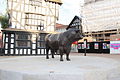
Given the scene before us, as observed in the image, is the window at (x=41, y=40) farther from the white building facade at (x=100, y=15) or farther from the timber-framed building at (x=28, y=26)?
the white building facade at (x=100, y=15)

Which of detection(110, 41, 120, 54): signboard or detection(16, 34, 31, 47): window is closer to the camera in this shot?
detection(16, 34, 31, 47): window

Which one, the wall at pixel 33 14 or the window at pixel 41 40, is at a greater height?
the wall at pixel 33 14

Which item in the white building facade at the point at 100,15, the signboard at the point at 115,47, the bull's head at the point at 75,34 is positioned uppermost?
the white building facade at the point at 100,15

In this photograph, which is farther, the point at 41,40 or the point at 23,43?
the point at 41,40

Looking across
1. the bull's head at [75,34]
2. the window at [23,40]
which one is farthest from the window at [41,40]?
the bull's head at [75,34]

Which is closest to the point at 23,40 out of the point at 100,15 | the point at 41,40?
the point at 41,40

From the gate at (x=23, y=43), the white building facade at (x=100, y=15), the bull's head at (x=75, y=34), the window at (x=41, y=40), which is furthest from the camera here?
the white building facade at (x=100, y=15)

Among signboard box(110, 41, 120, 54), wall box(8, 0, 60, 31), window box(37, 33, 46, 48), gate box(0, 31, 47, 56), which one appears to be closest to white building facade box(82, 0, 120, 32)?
signboard box(110, 41, 120, 54)

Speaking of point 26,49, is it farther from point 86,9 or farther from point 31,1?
point 86,9

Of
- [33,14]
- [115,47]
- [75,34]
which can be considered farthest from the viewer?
[115,47]

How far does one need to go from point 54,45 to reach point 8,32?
9.01m

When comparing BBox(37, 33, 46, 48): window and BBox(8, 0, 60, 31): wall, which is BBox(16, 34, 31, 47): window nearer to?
BBox(8, 0, 60, 31): wall

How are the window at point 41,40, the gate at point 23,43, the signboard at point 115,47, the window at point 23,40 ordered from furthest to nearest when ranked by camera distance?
the signboard at point 115,47 → the window at point 41,40 → the window at point 23,40 → the gate at point 23,43

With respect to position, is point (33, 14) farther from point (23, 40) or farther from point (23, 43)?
point (23, 43)
